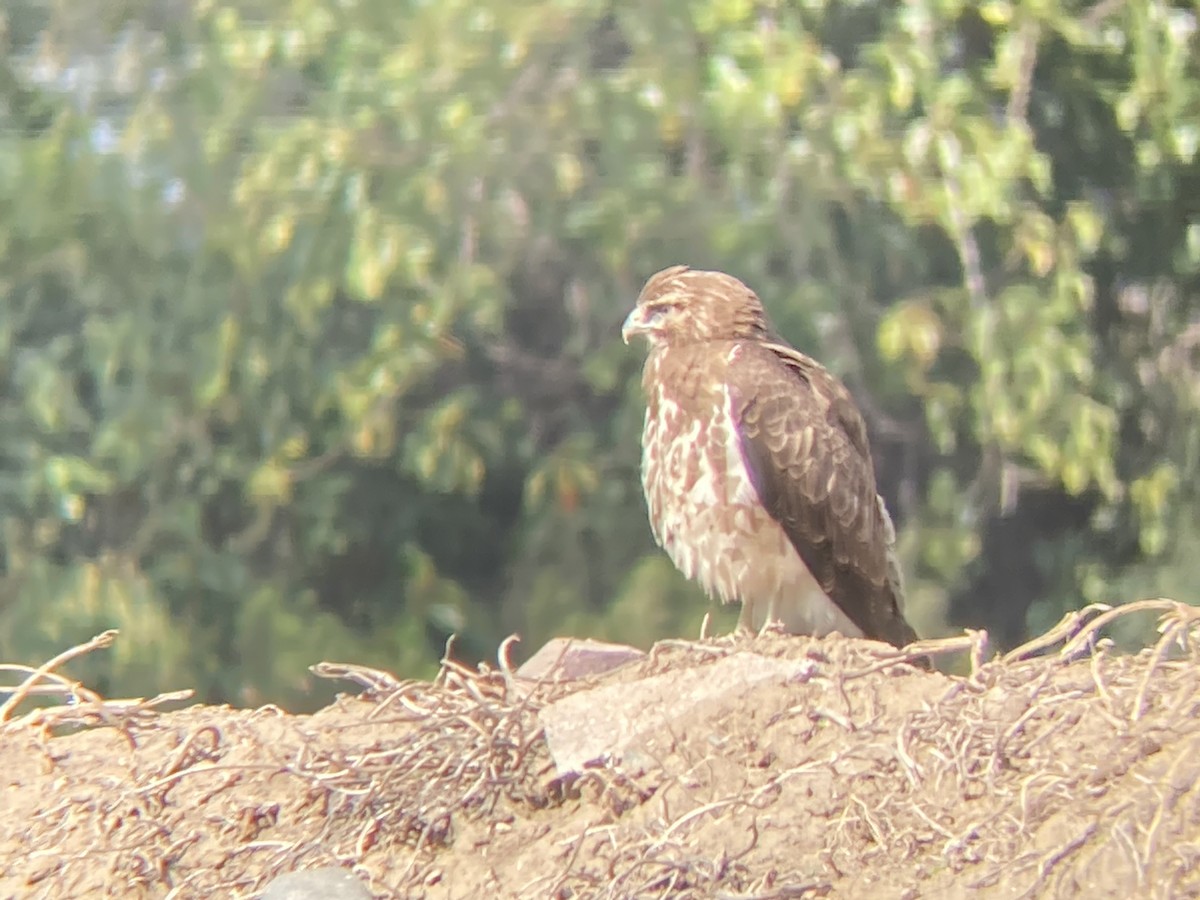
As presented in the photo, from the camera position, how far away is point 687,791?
261cm

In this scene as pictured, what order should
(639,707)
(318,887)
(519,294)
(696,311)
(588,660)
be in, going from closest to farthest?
1. (318,887)
2. (639,707)
3. (588,660)
4. (696,311)
5. (519,294)

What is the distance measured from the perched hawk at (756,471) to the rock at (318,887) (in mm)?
1698

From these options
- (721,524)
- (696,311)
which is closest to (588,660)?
(721,524)

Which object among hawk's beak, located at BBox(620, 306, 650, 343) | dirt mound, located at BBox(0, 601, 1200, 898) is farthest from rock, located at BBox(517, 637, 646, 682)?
hawk's beak, located at BBox(620, 306, 650, 343)

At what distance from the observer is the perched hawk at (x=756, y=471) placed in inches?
154

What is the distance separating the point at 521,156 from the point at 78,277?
1711 millimetres

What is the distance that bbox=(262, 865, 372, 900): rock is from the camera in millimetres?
2396

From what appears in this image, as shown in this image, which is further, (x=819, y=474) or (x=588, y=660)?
(x=819, y=474)

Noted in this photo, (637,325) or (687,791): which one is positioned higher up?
(637,325)

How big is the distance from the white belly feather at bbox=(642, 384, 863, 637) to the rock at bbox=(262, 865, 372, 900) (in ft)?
5.58

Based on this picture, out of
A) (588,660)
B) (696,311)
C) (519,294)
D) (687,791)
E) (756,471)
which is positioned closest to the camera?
(687,791)

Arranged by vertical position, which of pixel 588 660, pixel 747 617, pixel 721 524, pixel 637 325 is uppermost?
pixel 637 325

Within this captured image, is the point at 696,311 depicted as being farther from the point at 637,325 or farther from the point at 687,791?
the point at 687,791

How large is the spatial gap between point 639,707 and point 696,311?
1.62 meters
